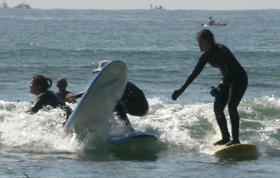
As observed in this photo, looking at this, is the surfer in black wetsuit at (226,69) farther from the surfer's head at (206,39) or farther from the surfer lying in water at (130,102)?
the surfer lying in water at (130,102)

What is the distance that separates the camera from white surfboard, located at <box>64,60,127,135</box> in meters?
8.30

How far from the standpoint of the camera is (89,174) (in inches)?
282

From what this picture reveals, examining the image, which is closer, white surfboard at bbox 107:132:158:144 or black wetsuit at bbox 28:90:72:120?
white surfboard at bbox 107:132:158:144

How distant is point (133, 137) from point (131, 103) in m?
0.52

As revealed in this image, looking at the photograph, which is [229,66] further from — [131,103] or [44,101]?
[44,101]

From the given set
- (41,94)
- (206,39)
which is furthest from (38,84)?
(206,39)

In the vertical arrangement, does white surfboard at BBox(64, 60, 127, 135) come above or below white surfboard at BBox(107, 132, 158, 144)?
above

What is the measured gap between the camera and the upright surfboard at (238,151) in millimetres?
8234

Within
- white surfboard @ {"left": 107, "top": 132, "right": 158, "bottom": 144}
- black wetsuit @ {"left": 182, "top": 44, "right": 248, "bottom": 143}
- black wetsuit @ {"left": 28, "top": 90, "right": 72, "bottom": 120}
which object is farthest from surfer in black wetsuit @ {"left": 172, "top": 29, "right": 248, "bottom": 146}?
black wetsuit @ {"left": 28, "top": 90, "right": 72, "bottom": 120}

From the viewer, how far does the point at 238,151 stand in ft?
27.1

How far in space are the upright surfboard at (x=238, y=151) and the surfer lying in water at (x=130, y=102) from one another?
3.99 feet

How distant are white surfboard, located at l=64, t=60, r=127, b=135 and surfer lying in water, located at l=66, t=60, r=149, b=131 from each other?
0.12 m

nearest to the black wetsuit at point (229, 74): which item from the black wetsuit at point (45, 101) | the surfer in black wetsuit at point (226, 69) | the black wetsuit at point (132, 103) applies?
the surfer in black wetsuit at point (226, 69)

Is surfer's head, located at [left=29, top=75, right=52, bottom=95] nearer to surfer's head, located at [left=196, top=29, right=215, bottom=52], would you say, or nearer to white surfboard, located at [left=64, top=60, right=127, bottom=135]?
white surfboard, located at [left=64, top=60, right=127, bottom=135]
